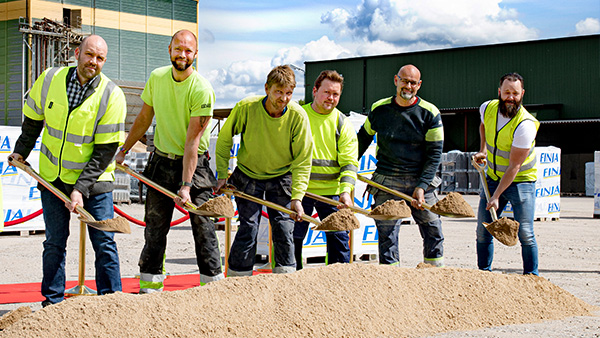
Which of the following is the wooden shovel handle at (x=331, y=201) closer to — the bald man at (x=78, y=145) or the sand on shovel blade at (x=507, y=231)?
the sand on shovel blade at (x=507, y=231)

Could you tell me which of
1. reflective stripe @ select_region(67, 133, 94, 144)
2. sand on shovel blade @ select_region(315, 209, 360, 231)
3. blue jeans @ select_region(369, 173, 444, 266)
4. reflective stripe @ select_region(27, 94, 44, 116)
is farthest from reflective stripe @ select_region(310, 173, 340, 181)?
reflective stripe @ select_region(27, 94, 44, 116)

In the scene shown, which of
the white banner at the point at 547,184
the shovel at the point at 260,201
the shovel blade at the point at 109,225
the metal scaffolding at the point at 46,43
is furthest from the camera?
the metal scaffolding at the point at 46,43

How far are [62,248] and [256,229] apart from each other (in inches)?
55.1

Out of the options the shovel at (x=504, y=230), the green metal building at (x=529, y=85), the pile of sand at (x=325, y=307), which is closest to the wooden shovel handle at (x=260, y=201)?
the pile of sand at (x=325, y=307)

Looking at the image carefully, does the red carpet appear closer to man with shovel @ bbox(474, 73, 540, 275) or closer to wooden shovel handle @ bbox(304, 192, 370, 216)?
wooden shovel handle @ bbox(304, 192, 370, 216)

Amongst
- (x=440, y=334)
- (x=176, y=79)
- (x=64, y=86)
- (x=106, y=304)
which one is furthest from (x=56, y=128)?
(x=440, y=334)

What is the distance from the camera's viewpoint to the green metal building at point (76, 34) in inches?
1444

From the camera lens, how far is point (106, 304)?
3.92 meters

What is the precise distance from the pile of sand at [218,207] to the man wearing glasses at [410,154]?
4.93 ft

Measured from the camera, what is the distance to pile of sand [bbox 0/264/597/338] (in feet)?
12.5

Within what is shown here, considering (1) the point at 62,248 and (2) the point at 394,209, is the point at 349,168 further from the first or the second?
(1) the point at 62,248

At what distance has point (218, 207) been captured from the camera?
488cm

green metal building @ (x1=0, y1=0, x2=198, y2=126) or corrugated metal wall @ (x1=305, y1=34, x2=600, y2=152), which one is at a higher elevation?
green metal building @ (x1=0, y1=0, x2=198, y2=126)

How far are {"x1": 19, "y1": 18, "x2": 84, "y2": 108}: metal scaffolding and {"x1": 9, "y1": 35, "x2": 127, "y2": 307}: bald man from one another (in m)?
32.9
